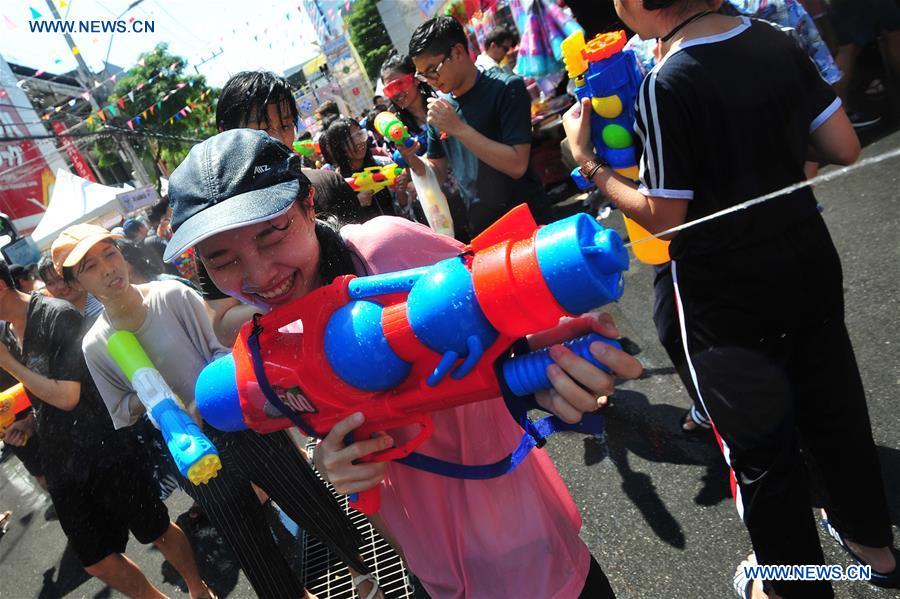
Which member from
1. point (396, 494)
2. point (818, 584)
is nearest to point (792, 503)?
point (818, 584)

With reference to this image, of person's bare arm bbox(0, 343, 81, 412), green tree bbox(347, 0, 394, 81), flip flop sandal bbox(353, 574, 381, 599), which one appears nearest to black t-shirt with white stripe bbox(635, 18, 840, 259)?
flip flop sandal bbox(353, 574, 381, 599)

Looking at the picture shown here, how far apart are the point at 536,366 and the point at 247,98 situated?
2170mm

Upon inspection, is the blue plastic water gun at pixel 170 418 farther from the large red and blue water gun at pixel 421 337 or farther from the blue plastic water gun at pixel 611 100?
the blue plastic water gun at pixel 611 100

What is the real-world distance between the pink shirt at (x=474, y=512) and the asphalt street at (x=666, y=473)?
1.23 metres

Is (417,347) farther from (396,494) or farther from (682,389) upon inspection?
(682,389)

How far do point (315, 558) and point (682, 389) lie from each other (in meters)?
2.57

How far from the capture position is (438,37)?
2.66 meters

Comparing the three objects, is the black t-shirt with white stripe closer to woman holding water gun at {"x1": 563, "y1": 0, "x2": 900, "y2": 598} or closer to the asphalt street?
woman holding water gun at {"x1": 563, "y1": 0, "x2": 900, "y2": 598}

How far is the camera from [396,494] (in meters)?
1.46

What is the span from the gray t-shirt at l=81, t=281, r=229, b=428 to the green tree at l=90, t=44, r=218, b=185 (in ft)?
44.1

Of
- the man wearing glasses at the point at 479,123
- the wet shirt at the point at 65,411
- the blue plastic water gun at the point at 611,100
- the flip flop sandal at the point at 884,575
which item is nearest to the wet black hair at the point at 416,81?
the man wearing glasses at the point at 479,123

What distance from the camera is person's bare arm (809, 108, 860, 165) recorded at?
151 cm

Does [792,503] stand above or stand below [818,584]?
above

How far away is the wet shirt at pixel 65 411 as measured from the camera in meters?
A: 2.79
